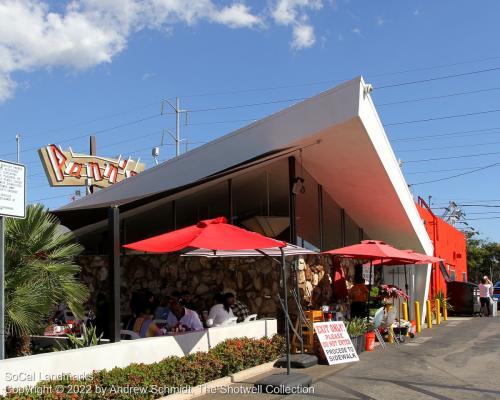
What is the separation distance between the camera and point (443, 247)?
26.2 meters

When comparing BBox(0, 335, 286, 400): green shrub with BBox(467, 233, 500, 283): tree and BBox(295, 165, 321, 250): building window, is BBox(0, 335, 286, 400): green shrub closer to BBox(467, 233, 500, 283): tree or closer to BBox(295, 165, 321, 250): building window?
BBox(295, 165, 321, 250): building window

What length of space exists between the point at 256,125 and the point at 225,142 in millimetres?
863

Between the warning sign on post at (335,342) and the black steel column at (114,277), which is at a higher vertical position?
the black steel column at (114,277)

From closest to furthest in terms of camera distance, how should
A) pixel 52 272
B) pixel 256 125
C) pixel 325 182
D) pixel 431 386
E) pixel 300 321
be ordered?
pixel 52 272
pixel 431 386
pixel 300 321
pixel 256 125
pixel 325 182

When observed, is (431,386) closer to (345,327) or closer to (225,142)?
(345,327)

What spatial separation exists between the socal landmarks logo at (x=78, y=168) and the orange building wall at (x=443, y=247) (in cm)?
1593

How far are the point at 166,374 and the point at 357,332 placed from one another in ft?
18.6

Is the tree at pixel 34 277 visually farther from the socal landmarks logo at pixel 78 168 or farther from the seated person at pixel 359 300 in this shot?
the socal landmarks logo at pixel 78 168

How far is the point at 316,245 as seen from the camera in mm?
16922

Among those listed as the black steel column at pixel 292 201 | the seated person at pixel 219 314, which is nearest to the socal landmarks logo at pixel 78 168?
the black steel column at pixel 292 201

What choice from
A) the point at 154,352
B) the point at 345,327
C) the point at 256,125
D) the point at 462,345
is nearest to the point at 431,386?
the point at 345,327

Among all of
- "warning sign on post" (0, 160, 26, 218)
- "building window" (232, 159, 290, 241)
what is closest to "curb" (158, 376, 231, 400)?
"warning sign on post" (0, 160, 26, 218)

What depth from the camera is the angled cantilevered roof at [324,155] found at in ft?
38.2

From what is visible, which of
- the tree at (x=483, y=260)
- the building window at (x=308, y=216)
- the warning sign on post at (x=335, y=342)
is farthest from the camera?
the tree at (x=483, y=260)
